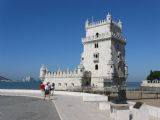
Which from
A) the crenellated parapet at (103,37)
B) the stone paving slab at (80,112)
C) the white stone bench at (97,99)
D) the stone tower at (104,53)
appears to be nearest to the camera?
the stone paving slab at (80,112)

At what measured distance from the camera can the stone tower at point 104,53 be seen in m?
63.6

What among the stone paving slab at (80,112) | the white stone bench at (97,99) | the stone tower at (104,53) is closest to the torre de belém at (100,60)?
the stone tower at (104,53)

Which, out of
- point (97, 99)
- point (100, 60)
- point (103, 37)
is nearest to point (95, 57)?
point (100, 60)

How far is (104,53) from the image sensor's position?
6519cm

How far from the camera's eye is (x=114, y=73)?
211 feet

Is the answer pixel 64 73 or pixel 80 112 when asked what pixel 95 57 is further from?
pixel 80 112

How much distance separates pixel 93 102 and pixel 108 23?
43.8 metres

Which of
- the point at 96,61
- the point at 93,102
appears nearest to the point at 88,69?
the point at 96,61

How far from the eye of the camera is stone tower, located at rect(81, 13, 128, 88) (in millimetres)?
63625

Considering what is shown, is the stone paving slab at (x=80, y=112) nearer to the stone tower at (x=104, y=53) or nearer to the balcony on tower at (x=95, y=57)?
the stone tower at (x=104, y=53)

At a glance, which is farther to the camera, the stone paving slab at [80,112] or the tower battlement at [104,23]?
the tower battlement at [104,23]

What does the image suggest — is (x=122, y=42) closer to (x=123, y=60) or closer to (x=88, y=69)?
(x=123, y=60)

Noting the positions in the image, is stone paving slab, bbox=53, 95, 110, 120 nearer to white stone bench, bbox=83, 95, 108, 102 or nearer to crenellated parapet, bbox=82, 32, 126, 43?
white stone bench, bbox=83, 95, 108, 102

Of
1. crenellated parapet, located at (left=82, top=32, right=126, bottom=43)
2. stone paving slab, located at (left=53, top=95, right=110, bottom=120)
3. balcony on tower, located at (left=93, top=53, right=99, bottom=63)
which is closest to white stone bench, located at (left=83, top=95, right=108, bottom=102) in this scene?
stone paving slab, located at (left=53, top=95, right=110, bottom=120)
